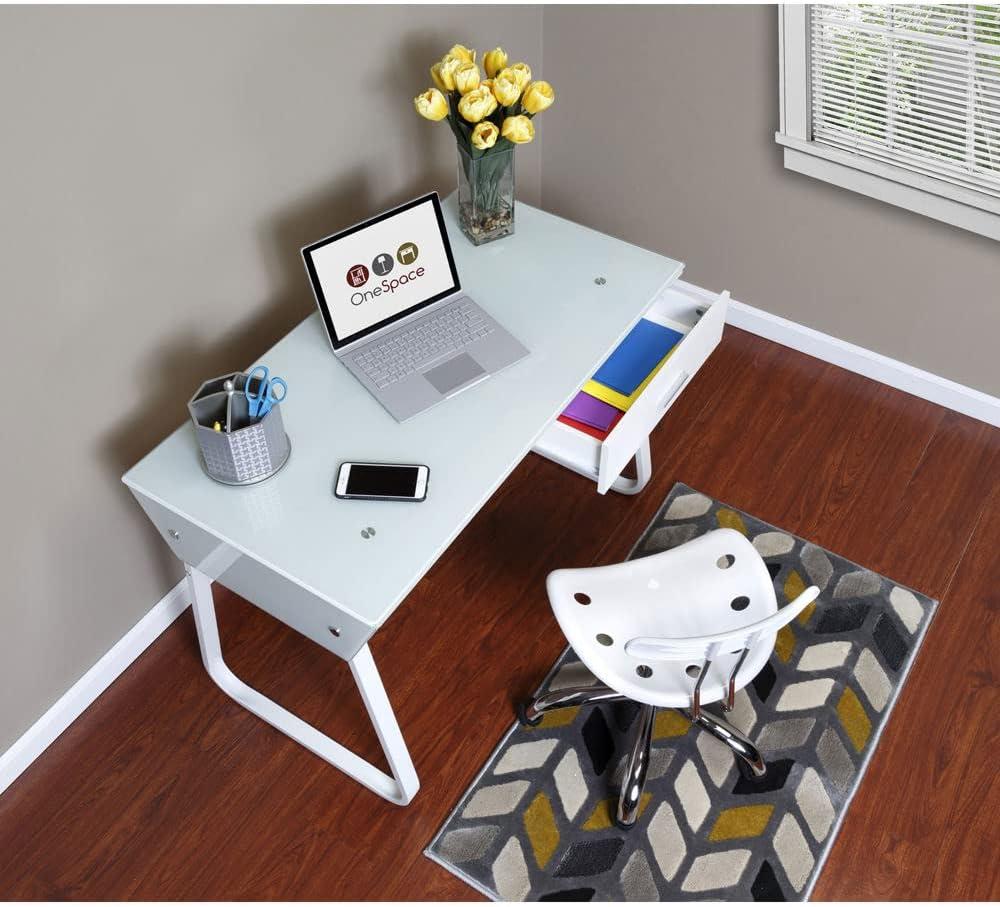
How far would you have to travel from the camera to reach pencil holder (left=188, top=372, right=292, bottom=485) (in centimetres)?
169

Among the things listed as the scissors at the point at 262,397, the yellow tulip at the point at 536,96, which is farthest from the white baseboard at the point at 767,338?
the yellow tulip at the point at 536,96

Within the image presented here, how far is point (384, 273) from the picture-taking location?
1.97m

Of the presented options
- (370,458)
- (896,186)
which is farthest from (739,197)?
(370,458)

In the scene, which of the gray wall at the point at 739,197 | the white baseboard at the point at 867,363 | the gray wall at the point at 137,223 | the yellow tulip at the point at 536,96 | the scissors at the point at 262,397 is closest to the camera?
the gray wall at the point at 137,223

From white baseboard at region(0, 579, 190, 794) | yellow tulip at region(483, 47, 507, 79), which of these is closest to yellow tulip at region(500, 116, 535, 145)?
yellow tulip at region(483, 47, 507, 79)

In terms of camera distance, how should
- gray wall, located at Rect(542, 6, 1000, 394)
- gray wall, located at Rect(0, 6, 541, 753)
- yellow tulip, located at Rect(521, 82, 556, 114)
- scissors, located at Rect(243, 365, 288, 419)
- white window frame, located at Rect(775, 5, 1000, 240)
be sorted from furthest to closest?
gray wall, located at Rect(542, 6, 1000, 394)
white window frame, located at Rect(775, 5, 1000, 240)
yellow tulip, located at Rect(521, 82, 556, 114)
scissors, located at Rect(243, 365, 288, 419)
gray wall, located at Rect(0, 6, 541, 753)

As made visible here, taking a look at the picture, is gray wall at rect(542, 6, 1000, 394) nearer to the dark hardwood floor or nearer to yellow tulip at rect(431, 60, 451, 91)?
the dark hardwood floor

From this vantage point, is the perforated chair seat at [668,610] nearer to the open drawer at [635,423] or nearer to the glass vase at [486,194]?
the open drawer at [635,423]

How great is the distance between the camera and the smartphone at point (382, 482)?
68.3 inches

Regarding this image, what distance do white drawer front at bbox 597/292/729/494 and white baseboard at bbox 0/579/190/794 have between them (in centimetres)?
98

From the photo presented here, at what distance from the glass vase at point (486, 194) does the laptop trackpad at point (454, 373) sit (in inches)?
13.9

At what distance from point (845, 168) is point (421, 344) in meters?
1.12

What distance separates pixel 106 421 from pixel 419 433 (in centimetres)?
57

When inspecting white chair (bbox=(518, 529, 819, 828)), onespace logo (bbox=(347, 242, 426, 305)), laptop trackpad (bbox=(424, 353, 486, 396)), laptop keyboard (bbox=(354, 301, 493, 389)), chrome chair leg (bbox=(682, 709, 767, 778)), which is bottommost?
chrome chair leg (bbox=(682, 709, 767, 778))
